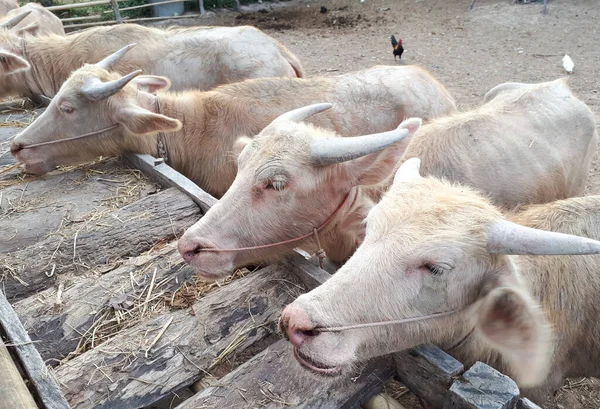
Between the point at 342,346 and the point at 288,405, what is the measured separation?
43cm

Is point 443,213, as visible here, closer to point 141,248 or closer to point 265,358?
point 265,358

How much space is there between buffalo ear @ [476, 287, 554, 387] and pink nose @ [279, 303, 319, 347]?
882mm

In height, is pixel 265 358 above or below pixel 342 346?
below

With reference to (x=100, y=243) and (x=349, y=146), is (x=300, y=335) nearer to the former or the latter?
(x=349, y=146)

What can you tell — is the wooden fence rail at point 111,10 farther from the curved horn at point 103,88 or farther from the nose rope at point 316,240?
the nose rope at point 316,240

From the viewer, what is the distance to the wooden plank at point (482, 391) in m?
1.96

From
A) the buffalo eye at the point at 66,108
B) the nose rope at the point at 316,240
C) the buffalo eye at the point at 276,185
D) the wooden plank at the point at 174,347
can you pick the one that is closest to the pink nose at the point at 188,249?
the nose rope at the point at 316,240

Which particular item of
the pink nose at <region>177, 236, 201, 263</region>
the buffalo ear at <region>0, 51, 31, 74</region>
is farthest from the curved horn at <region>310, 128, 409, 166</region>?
the buffalo ear at <region>0, 51, 31, 74</region>

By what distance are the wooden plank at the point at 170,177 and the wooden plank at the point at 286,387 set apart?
160 centimetres

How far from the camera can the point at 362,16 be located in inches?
671

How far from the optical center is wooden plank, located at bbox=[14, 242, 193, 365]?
9.04 ft

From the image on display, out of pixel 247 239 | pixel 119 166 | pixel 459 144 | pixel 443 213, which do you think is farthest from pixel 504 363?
pixel 119 166

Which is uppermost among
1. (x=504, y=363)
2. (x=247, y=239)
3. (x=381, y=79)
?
(x=381, y=79)

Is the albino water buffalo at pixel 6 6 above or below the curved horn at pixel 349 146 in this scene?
above
